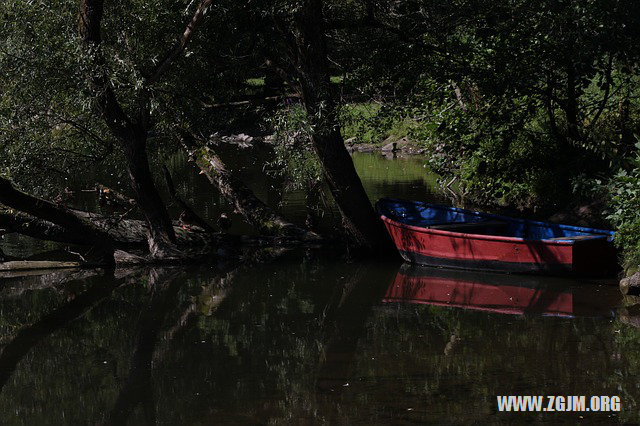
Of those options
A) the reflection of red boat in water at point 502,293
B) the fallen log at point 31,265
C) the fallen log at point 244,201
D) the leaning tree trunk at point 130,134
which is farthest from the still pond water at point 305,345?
the fallen log at point 244,201

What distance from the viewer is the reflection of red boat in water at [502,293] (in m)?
11.9

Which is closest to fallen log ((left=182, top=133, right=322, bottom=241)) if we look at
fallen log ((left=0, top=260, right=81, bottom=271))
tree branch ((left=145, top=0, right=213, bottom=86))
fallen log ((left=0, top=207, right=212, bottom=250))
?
fallen log ((left=0, top=207, right=212, bottom=250))

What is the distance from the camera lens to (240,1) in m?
15.1

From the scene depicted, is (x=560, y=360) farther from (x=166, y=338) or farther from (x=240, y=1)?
(x=240, y=1)

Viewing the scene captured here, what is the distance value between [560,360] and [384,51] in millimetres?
7513

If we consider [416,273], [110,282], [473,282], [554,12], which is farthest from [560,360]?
[110,282]

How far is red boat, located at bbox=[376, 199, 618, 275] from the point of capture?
43.1 feet

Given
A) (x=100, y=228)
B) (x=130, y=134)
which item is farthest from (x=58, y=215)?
(x=130, y=134)

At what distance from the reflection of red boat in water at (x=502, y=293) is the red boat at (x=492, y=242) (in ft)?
0.78

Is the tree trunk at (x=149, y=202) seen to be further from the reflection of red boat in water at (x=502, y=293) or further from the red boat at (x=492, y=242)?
the reflection of red boat in water at (x=502, y=293)

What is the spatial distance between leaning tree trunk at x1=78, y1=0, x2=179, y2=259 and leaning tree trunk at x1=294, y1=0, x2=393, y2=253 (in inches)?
105

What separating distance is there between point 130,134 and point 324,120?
334cm

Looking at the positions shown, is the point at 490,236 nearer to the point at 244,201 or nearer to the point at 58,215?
the point at 244,201

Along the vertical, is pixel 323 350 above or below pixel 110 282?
below
